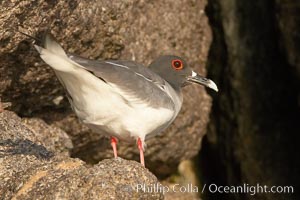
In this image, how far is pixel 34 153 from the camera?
21.2 feet

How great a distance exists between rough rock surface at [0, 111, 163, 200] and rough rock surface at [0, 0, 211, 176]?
0.64m

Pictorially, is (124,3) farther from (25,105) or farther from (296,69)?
(296,69)

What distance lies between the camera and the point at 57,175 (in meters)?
5.75

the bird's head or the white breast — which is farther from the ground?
the bird's head

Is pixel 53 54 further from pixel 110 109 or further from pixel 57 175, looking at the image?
pixel 57 175

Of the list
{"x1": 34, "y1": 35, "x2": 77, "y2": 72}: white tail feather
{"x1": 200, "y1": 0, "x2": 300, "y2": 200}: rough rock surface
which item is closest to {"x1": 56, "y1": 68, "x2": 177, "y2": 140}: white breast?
{"x1": 34, "y1": 35, "x2": 77, "y2": 72}: white tail feather

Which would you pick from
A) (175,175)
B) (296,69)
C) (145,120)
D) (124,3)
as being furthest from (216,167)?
(145,120)

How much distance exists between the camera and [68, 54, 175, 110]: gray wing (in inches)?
237

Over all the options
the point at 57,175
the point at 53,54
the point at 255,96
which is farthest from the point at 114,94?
the point at 255,96

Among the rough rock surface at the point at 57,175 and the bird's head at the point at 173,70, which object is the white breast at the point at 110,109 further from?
the bird's head at the point at 173,70

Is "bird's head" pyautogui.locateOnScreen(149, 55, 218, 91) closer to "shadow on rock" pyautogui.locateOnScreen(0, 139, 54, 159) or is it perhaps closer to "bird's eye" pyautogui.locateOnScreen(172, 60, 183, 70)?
"bird's eye" pyautogui.locateOnScreen(172, 60, 183, 70)

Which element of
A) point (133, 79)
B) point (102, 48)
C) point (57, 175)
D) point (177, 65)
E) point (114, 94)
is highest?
point (102, 48)

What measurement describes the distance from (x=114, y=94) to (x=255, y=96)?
331 centimetres

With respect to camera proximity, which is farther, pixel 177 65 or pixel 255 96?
pixel 255 96
